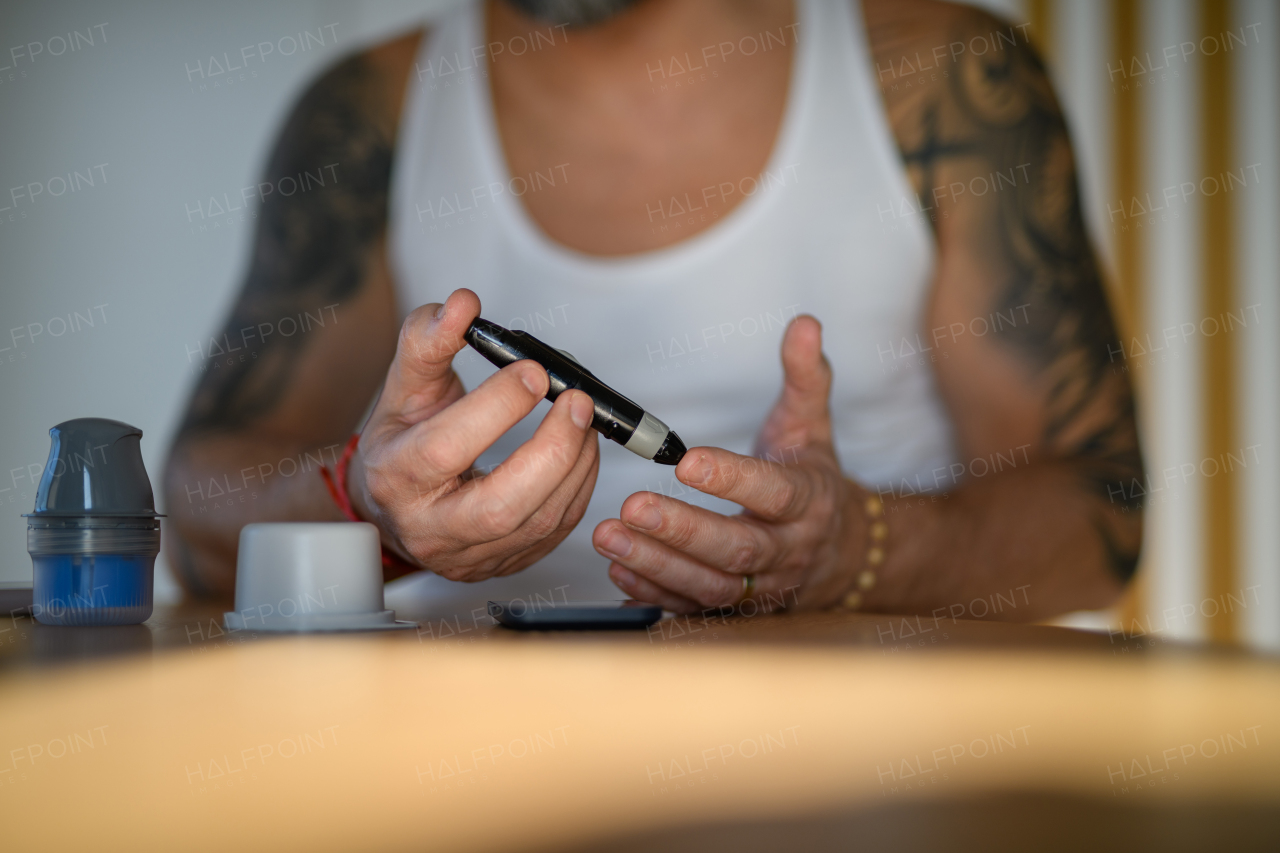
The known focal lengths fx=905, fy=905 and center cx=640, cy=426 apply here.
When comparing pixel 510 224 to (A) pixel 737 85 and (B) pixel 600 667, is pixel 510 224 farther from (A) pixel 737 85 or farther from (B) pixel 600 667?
(B) pixel 600 667

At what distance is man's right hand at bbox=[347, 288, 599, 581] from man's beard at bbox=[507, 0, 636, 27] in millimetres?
1098

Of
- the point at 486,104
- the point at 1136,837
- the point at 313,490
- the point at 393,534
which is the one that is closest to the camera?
the point at 1136,837

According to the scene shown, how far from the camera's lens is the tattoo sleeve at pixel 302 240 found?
1.56 meters

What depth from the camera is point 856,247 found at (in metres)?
1.57

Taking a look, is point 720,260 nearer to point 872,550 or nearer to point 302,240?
point 872,550

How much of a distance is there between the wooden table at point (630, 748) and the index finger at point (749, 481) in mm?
173

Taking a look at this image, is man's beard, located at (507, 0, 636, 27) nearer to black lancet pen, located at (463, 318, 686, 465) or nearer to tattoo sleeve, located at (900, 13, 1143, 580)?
tattoo sleeve, located at (900, 13, 1143, 580)

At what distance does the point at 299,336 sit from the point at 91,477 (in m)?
0.92

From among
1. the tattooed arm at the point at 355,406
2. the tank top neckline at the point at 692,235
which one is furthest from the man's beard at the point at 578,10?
the tattooed arm at the point at 355,406

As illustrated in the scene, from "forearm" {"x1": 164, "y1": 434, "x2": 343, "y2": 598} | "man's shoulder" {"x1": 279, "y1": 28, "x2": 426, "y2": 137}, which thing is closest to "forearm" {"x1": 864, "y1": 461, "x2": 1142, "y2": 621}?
"forearm" {"x1": 164, "y1": 434, "x2": 343, "y2": 598}

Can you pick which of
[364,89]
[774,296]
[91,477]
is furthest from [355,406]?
[91,477]

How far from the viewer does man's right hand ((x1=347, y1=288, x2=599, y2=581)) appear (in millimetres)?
720

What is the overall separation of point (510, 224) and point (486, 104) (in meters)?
0.27

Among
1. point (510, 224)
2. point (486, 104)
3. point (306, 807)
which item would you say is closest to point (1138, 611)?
point (510, 224)
